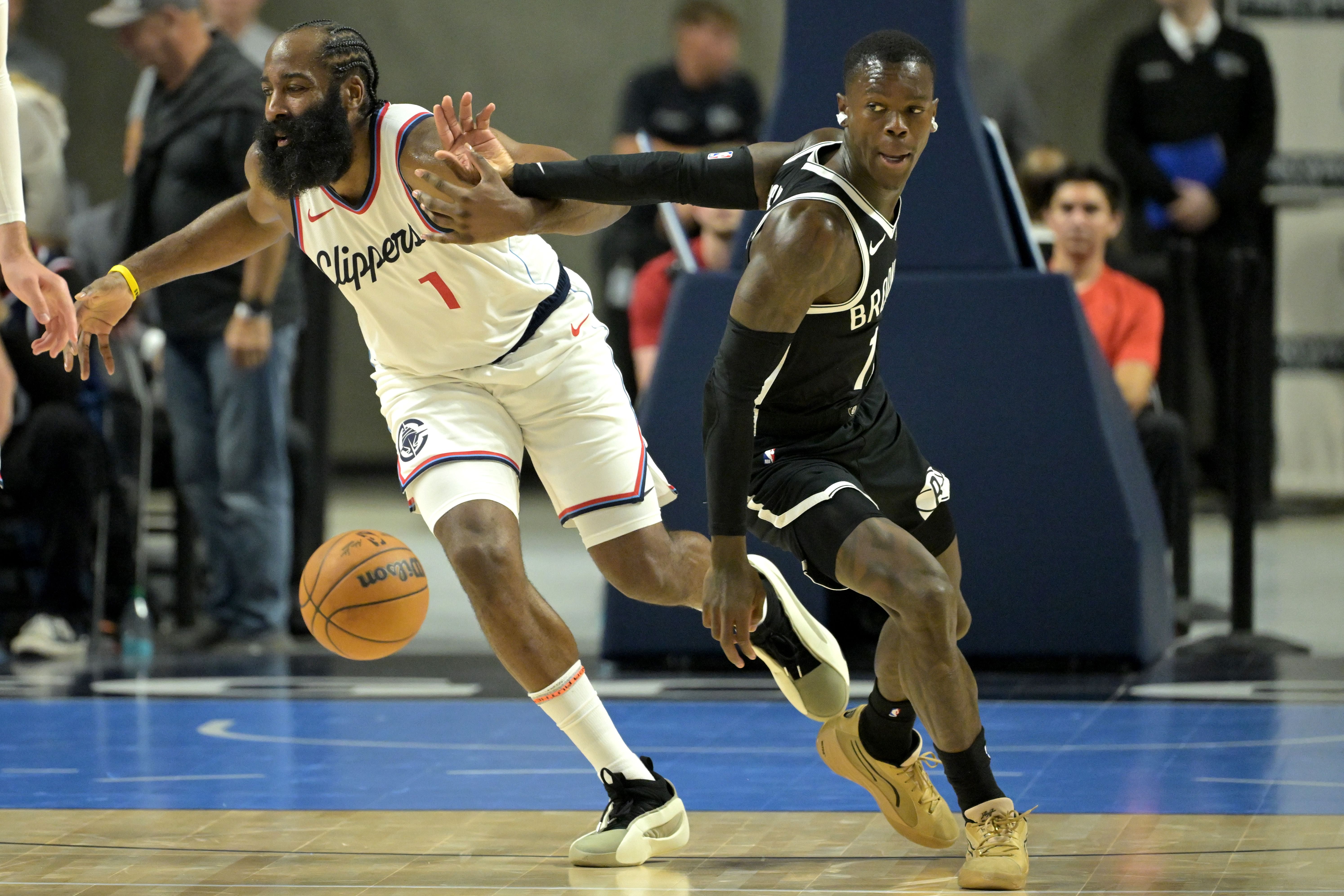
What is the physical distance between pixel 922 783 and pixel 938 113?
3.48 meters

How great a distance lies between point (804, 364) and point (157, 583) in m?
6.13

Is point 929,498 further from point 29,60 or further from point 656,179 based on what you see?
point 29,60

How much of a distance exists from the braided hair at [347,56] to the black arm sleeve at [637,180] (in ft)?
2.21

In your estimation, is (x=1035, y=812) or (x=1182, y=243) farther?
(x=1182, y=243)

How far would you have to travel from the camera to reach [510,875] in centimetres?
481

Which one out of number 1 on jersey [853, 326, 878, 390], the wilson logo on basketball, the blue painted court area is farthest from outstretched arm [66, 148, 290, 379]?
number 1 on jersey [853, 326, 878, 390]

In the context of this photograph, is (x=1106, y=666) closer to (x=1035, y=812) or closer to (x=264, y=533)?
(x=1035, y=812)

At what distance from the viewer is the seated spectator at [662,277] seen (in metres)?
9.08

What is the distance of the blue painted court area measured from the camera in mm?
5727

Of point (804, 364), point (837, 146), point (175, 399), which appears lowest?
point (175, 399)

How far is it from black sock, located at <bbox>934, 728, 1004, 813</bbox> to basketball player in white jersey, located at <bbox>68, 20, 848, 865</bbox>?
63 cm

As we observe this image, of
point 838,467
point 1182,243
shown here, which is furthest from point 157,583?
point 838,467

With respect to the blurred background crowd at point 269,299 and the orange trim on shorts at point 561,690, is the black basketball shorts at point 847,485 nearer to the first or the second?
the orange trim on shorts at point 561,690

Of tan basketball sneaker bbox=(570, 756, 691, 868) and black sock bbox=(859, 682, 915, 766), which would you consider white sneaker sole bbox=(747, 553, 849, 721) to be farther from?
tan basketball sneaker bbox=(570, 756, 691, 868)
